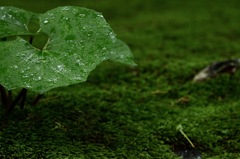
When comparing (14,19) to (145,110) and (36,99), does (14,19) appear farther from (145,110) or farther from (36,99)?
(145,110)

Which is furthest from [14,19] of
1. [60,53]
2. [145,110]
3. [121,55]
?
[145,110]

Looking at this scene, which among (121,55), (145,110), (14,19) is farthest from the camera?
(145,110)

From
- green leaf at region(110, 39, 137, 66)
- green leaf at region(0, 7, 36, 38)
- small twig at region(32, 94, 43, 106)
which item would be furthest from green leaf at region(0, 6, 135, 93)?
small twig at region(32, 94, 43, 106)

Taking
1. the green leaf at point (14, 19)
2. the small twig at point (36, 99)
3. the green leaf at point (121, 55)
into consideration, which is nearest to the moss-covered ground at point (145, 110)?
the small twig at point (36, 99)

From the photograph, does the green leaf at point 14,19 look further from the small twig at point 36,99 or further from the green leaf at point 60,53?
the small twig at point 36,99

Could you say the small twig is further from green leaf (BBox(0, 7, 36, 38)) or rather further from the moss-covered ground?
green leaf (BBox(0, 7, 36, 38))
